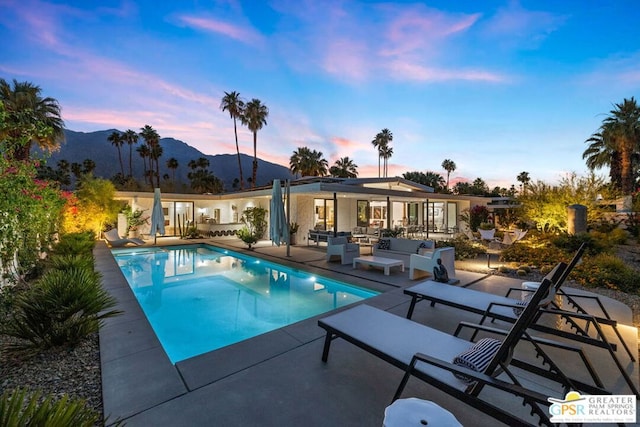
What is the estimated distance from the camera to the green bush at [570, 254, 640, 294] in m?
6.19

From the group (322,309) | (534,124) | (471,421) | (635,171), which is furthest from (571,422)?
(635,171)

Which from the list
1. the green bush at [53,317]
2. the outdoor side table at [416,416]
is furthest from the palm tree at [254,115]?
the outdoor side table at [416,416]

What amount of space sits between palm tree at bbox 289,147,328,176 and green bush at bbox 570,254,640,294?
108 feet

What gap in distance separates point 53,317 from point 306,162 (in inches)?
1398

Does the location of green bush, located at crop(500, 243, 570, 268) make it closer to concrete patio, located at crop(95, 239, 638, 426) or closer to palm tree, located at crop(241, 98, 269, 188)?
concrete patio, located at crop(95, 239, 638, 426)

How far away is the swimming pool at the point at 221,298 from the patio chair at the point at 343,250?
119cm

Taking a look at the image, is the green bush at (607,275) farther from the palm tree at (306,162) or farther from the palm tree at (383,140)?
the palm tree at (383,140)

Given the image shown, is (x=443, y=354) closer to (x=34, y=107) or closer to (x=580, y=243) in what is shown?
(x=580, y=243)

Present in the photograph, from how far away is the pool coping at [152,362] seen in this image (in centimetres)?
264

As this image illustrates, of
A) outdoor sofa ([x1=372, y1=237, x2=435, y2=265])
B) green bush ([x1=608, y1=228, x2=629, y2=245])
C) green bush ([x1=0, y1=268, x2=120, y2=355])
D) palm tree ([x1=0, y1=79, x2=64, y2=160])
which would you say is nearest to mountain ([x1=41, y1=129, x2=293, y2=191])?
palm tree ([x1=0, y1=79, x2=64, y2=160])

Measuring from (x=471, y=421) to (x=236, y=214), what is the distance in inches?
844

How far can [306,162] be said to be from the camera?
125ft

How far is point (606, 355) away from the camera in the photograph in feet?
11.3

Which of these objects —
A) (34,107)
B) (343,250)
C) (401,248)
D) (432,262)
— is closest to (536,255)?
(401,248)
